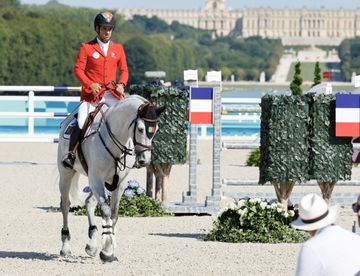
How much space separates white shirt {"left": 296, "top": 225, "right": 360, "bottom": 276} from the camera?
478cm

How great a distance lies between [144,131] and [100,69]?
0.98m

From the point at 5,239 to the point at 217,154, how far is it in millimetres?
2184

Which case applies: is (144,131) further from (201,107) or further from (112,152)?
(201,107)

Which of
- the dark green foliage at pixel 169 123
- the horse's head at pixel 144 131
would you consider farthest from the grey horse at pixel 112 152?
the dark green foliage at pixel 169 123

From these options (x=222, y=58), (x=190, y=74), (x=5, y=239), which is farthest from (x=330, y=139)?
(x=222, y=58)

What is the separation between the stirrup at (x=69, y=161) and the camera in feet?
29.0

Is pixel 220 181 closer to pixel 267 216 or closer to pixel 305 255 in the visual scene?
pixel 267 216

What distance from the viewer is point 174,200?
523 inches

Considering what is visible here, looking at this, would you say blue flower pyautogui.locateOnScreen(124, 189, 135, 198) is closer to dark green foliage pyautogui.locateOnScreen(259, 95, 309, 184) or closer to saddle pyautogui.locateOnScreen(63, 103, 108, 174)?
dark green foliage pyautogui.locateOnScreen(259, 95, 309, 184)

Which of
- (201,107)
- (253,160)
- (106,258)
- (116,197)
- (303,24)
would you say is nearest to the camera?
(106,258)

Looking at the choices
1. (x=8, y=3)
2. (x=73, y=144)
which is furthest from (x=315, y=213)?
(x=8, y=3)

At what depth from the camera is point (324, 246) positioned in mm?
4824

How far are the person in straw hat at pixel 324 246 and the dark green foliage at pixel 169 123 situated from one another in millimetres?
6605

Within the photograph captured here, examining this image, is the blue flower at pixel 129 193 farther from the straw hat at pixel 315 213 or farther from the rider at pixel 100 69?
the straw hat at pixel 315 213
